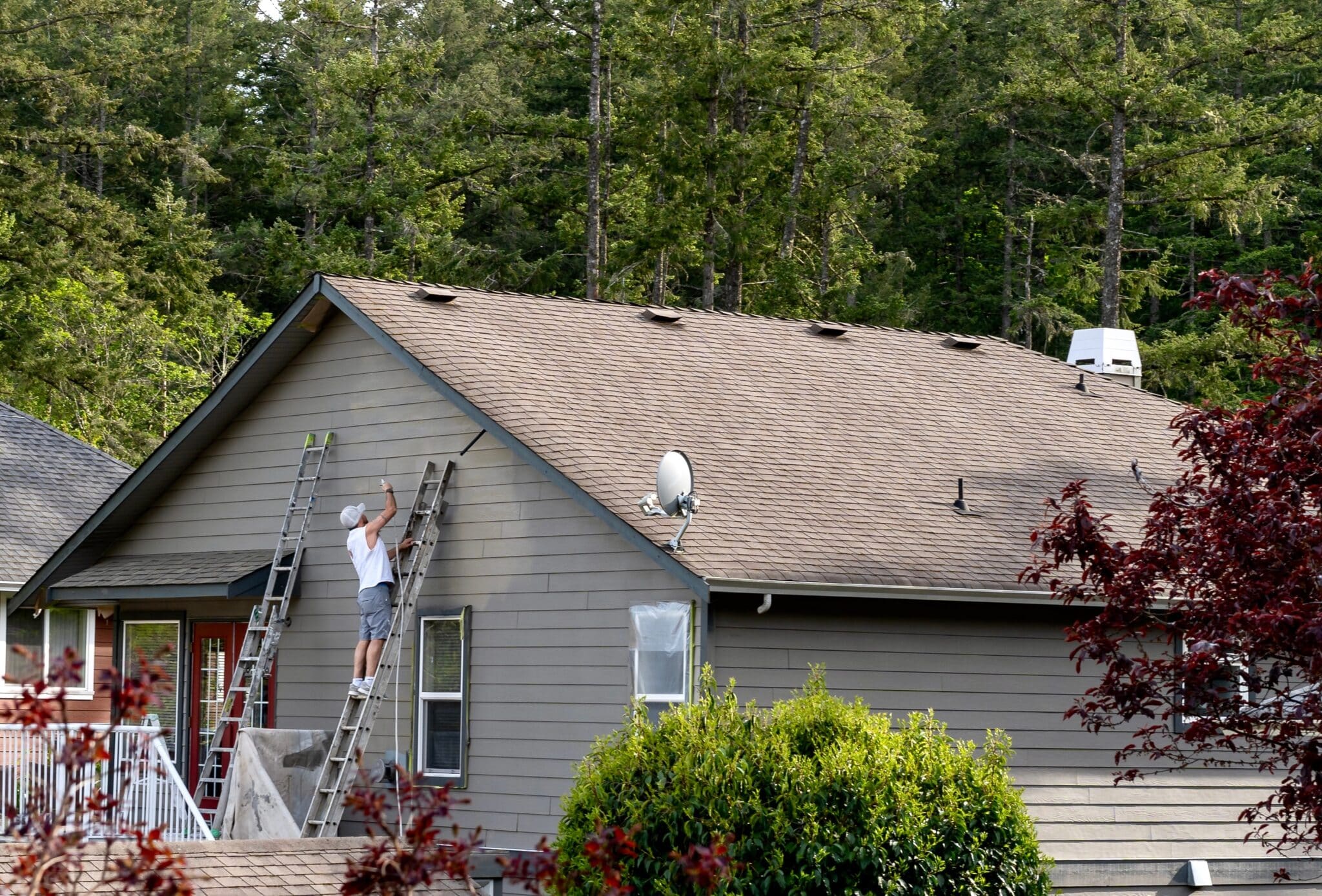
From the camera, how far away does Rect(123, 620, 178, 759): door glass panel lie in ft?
58.2

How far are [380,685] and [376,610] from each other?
0.79 meters

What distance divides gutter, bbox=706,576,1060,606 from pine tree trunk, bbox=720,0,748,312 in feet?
66.0

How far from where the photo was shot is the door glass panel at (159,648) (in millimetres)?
17734

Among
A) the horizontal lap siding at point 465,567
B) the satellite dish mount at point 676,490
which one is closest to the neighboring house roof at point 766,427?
the satellite dish mount at point 676,490

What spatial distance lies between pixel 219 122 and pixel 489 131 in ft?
58.7

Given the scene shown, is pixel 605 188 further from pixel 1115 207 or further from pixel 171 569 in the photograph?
pixel 171 569

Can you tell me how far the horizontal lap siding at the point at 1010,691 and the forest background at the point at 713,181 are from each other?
17.9 m

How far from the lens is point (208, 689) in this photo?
57.5 ft

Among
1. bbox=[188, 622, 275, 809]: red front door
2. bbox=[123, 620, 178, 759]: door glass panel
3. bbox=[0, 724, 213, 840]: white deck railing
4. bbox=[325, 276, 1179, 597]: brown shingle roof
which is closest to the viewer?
bbox=[0, 724, 213, 840]: white deck railing

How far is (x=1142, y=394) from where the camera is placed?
66.1 feet

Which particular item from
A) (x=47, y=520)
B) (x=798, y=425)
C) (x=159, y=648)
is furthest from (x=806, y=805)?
(x=47, y=520)

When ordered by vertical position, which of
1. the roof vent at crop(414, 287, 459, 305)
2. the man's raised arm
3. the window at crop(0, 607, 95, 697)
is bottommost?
the window at crop(0, 607, 95, 697)

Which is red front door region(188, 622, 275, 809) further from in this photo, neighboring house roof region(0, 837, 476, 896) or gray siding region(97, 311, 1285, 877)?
neighboring house roof region(0, 837, 476, 896)

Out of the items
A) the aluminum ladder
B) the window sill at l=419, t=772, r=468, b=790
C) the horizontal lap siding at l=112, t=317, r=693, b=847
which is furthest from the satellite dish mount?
the aluminum ladder
